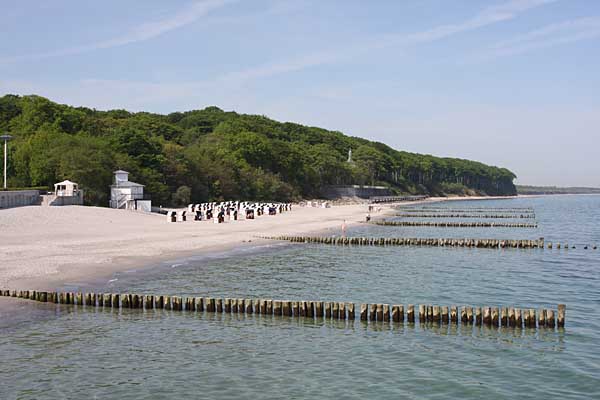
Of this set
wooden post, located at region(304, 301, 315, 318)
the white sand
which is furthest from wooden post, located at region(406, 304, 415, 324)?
the white sand

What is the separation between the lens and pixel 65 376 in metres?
16.5

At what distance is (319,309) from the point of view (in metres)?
23.7

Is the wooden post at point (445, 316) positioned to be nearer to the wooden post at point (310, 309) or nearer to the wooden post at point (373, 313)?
the wooden post at point (373, 313)

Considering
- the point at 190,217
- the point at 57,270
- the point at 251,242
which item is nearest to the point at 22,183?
the point at 190,217

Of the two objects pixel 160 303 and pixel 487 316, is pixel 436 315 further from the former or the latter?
pixel 160 303

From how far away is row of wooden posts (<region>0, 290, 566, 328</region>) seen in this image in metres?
22.4

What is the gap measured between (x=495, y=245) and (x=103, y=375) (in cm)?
4045

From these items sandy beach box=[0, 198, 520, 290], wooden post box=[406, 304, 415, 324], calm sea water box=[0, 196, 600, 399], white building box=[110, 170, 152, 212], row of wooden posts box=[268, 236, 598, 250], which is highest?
white building box=[110, 170, 152, 212]

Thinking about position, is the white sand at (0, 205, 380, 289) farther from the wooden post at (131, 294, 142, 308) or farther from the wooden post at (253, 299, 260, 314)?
the wooden post at (253, 299, 260, 314)

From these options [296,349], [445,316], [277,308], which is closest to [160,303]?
[277,308]

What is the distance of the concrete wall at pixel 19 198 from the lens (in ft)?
171

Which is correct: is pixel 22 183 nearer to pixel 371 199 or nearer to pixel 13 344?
pixel 13 344

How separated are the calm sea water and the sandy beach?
3.15m

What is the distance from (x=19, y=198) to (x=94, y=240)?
16.2 metres
